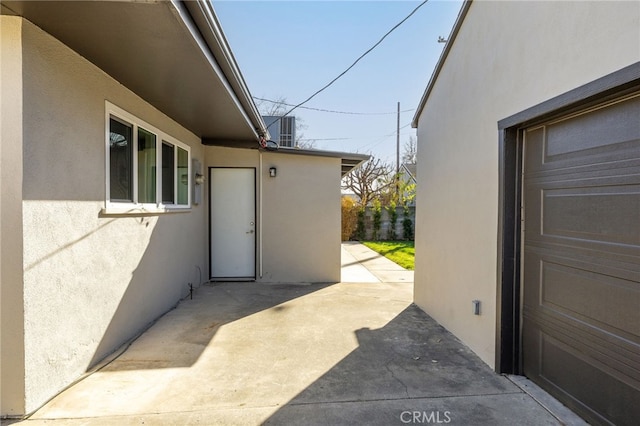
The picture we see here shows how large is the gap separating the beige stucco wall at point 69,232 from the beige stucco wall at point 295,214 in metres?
→ 2.85

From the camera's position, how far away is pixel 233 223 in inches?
266

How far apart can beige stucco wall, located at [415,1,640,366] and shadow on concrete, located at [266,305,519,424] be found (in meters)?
0.30

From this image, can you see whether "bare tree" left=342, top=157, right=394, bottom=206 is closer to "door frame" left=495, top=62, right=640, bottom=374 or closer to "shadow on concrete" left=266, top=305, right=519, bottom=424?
"shadow on concrete" left=266, top=305, right=519, bottom=424

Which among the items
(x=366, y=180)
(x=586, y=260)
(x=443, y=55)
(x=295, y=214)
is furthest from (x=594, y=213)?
(x=366, y=180)

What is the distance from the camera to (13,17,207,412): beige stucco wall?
232 centimetres

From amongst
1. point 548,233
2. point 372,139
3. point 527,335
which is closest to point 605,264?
point 548,233

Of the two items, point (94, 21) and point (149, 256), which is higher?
point (94, 21)

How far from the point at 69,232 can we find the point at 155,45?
1696 millimetres

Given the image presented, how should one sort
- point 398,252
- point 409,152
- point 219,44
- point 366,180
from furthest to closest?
1. point 409,152
2. point 366,180
3. point 398,252
4. point 219,44

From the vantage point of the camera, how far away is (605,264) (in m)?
2.07

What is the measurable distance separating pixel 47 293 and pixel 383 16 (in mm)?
6265

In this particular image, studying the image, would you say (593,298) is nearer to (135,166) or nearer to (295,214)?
(135,166)

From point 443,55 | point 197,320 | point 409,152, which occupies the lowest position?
point 197,320

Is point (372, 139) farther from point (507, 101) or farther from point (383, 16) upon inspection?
point (507, 101)
